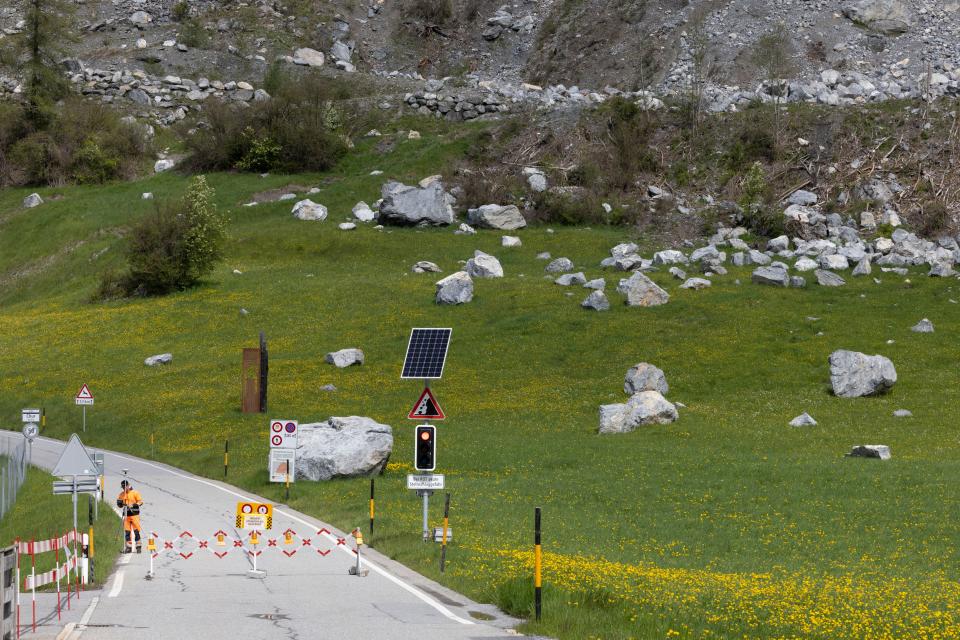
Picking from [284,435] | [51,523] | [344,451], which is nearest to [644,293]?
[344,451]

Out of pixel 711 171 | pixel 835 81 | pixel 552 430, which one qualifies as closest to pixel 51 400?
pixel 552 430

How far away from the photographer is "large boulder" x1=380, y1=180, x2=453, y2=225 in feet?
298

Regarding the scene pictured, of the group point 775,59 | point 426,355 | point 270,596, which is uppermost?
point 775,59

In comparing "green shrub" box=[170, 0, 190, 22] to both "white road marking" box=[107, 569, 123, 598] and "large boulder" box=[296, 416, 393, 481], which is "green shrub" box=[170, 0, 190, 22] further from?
"white road marking" box=[107, 569, 123, 598]

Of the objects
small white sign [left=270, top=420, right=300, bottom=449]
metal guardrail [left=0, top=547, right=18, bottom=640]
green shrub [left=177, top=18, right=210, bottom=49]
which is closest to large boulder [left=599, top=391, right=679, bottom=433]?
small white sign [left=270, top=420, right=300, bottom=449]

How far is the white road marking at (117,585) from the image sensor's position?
2091 cm

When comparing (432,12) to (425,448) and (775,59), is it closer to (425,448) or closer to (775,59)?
(775,59)

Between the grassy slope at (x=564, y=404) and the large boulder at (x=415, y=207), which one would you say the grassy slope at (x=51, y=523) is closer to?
the grassy slope at (x=564, y=404)

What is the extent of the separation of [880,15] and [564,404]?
87.3 meters

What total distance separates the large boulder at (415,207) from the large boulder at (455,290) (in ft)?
71.5

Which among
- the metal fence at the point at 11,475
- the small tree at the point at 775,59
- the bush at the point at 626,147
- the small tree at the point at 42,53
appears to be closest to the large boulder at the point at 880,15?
the small tree at the point at 775,59

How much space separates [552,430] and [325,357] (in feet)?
56.0

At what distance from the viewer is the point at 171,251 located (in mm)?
79250

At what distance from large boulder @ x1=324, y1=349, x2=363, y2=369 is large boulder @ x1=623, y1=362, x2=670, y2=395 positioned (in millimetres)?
14285
